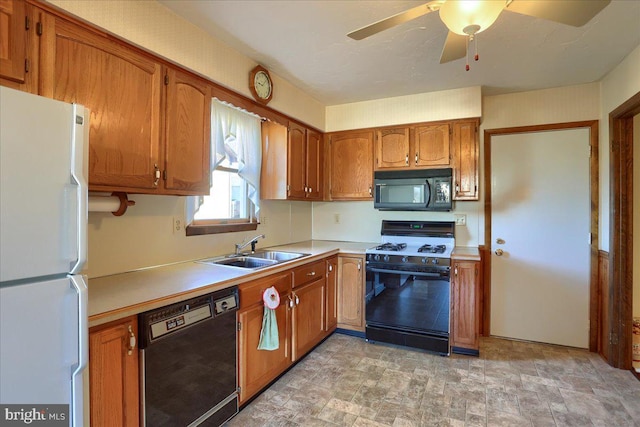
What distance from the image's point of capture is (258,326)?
7.07ft

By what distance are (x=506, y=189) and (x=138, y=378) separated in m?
3.40

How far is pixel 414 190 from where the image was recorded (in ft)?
10.8

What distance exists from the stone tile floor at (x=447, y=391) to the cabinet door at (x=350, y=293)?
294 millimetres

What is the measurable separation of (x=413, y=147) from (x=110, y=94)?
2.65 metres

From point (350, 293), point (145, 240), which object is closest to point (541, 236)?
point (350, 293)

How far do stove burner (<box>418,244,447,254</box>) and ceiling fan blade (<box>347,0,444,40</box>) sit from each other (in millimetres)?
2108

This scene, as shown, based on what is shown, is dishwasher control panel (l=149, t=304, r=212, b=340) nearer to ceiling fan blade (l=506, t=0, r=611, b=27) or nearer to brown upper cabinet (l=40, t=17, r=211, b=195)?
brown upper cabinet (l=40, t=17, r=211, b=195)

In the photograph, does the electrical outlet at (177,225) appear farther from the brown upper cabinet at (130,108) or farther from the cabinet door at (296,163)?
the cabinet door at (296,163)

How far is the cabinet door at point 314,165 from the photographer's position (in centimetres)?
346

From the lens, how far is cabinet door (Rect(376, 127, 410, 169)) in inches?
133

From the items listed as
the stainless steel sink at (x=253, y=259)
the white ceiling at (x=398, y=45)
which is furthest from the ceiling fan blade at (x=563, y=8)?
the stainless steel sink at (x=253, y=259)

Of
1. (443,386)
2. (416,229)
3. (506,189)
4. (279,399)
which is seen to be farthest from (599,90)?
(279,399)

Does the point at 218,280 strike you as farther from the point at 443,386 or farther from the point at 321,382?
the point at 443,386

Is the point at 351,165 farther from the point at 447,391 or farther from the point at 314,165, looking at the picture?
the point at 447,391
